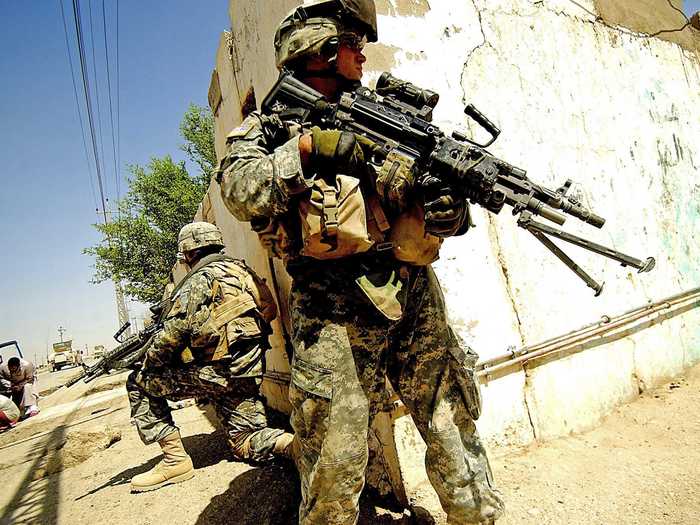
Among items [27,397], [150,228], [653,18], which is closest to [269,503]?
[653,18]

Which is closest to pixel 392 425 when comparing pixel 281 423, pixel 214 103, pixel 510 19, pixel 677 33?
pixel 281 423

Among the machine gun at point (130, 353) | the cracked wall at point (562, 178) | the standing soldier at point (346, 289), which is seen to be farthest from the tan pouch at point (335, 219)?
the machine gun at point (130, 353)

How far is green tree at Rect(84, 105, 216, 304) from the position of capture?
1802 cm

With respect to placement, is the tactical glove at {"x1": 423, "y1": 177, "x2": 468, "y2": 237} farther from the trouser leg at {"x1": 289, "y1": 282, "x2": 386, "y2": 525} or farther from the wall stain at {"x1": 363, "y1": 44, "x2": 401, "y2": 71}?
the wall stain at {"x1": 363, "y1": 44, "x2": 401, "y2": 71}

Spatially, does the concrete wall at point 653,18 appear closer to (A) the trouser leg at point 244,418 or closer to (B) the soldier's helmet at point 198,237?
(B) the soldier's helmet at point 198,237

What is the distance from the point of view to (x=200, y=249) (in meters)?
3.35

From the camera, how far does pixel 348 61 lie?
5.39ft

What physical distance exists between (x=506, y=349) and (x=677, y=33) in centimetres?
405

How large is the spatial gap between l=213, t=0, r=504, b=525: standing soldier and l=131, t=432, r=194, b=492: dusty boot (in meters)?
1.90

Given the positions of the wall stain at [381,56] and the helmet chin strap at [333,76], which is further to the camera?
the wall stain at [381,56]

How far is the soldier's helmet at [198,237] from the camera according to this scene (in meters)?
3.32

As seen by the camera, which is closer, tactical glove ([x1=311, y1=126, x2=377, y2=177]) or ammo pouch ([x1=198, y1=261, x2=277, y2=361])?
tactical glove ([x1=311, y1=126, x2=377, y2=177])

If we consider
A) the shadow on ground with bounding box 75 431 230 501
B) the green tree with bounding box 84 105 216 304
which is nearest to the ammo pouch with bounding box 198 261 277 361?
the shadow on ground with bounding box 75 431 230 501

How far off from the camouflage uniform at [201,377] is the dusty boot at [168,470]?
0.09 meters
